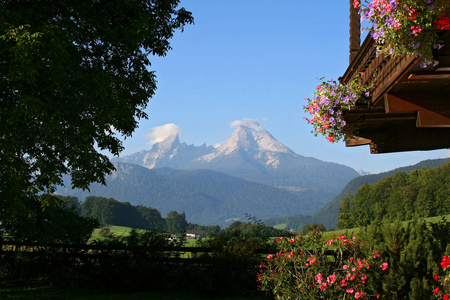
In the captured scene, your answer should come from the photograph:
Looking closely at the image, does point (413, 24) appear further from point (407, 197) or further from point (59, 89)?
point (407, 197)

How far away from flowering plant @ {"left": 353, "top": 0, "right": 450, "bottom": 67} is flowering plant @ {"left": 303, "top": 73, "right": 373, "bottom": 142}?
1326mm

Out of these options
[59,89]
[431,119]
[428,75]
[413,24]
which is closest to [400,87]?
[428,75]

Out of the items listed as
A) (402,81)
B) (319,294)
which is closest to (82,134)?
(319,294)

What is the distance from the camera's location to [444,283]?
5.06 metres

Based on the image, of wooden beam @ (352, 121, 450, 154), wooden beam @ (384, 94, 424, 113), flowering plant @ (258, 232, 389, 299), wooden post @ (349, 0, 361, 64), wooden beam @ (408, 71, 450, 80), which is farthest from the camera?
wooden beam @ (352, 121, 450, 154)

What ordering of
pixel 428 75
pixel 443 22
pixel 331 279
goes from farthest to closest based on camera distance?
pixel 331 279, pixel 428 75, pixel 443 22

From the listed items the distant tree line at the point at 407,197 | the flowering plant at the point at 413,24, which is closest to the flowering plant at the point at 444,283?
the flowering plant at the point at 413,24

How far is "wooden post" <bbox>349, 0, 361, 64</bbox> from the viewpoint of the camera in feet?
19.6

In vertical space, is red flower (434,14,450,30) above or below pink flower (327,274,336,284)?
above

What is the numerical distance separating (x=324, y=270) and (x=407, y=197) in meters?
76.0

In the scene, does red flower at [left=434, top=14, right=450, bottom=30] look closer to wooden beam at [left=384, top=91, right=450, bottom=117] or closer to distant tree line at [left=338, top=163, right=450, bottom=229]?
wooden beam at [left=384, top=91, right=450, bottom=117]

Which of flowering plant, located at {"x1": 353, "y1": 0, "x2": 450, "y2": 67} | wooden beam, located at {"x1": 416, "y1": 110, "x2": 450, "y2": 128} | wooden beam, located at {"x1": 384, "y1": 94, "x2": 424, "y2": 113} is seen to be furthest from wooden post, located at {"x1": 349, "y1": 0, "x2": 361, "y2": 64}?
flowering plant, located at {"x1": 353, "y1": 0, "x2": 450, "y2": 67}

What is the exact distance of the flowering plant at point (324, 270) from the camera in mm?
6156

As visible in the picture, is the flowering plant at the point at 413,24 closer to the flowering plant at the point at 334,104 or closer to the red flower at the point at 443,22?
the red flower at the point at 443,22
